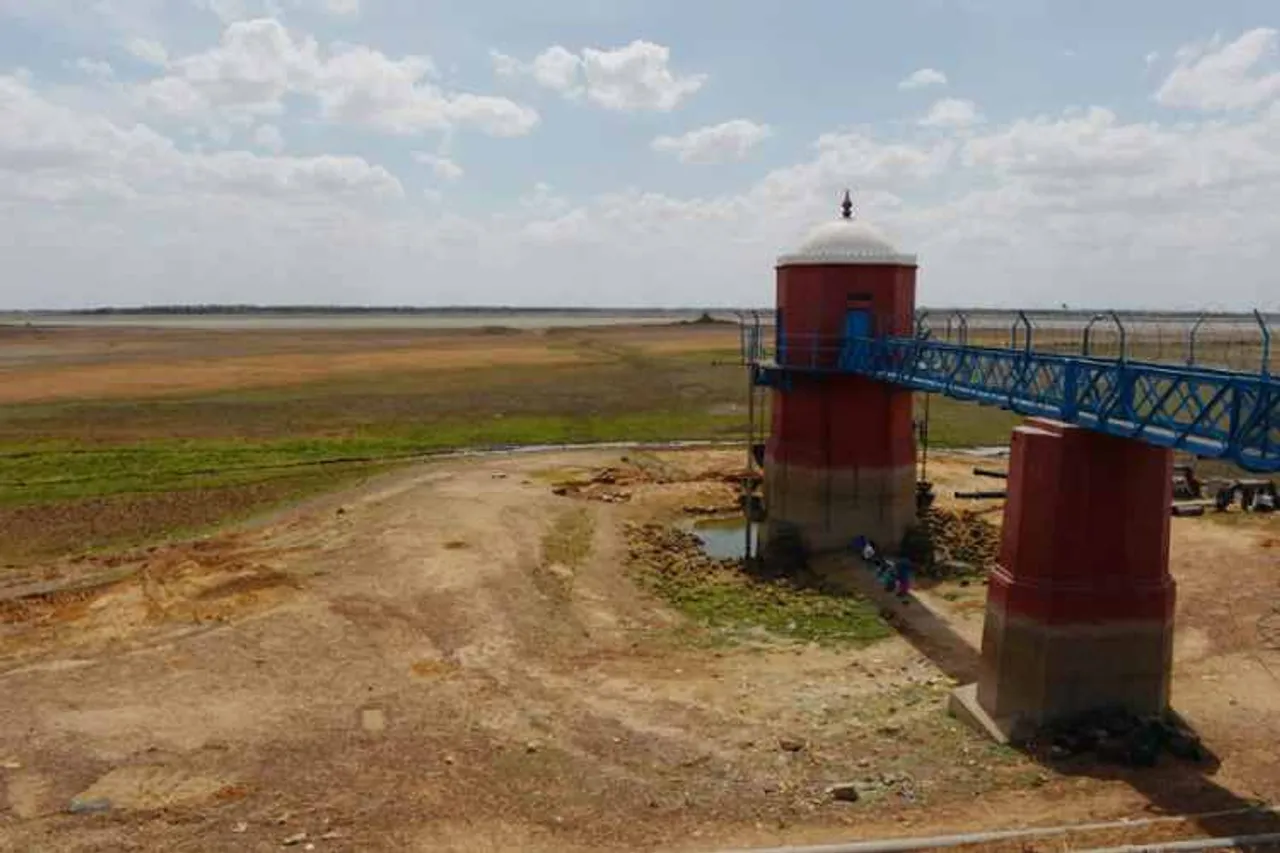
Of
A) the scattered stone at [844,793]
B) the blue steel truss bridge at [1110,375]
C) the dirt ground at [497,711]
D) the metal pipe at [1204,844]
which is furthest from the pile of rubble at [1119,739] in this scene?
the blue steel truss bridge at [1110,375]

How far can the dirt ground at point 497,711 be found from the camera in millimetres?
13477

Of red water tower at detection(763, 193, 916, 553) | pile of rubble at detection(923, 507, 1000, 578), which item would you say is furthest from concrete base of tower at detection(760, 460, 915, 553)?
pile of rubble at detection(923, 507, 1000, 578)

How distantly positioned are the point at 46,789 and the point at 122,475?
26272 mm

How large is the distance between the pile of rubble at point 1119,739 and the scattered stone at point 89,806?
1404cm

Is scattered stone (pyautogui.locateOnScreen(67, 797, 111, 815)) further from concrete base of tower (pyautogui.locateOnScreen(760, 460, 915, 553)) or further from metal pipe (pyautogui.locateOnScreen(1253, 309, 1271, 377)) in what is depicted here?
concrete base of tower (pyautogui.locateOnScreen(760, 460, 915, 553))

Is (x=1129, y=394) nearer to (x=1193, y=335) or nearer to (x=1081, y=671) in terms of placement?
(x=1193, y=335)

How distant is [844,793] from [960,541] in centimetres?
1799

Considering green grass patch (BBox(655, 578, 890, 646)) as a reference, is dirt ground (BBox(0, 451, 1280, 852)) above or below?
above

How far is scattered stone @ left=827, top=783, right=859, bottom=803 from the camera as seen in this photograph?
14.1 metres

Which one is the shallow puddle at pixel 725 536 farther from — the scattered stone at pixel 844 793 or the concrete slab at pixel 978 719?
the scattered stone at pixel 844 793

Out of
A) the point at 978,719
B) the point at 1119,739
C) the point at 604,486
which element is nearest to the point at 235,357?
the point at 604,486

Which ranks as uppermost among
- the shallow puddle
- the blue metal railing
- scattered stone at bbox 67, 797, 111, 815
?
the blue metal railing

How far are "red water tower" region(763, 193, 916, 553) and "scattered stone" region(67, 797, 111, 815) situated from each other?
2052 centimetres

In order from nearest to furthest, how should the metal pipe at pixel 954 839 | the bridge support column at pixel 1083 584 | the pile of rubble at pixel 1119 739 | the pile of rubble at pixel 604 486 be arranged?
the metal pipe at pixel 954 839 < the pile of rubble at pixel 1119 739 < the bridge support column at pixel 1083 584 < the pile of rubble at pixel 604 486
